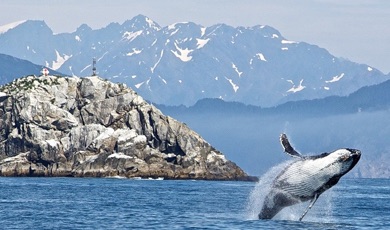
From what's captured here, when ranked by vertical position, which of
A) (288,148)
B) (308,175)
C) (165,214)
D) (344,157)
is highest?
(288,148)

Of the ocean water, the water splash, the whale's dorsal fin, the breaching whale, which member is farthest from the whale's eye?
the ocean water

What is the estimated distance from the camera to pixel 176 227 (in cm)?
7175

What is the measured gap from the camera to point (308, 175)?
61.0m

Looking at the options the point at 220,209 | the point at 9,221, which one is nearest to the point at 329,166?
the point at 9,221

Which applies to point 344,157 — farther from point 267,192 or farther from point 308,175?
point 267,192

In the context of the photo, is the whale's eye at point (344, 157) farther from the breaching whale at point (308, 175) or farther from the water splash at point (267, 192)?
the water splash at point (267, 192)

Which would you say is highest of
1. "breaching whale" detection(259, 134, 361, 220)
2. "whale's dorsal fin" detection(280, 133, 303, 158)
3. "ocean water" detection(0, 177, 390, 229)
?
"whale's dorsal fin" detection(280, 133, 303, 158)

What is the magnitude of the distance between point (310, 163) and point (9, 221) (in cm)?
2692

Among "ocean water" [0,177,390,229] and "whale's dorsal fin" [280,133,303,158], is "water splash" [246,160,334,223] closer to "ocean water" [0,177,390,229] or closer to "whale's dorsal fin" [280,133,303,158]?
"ocean water" [0,177,390,229]

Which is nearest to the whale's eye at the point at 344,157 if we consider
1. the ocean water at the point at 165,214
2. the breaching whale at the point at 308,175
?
the breaching whale at the point at 308,175

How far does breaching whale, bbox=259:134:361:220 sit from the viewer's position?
196 ft

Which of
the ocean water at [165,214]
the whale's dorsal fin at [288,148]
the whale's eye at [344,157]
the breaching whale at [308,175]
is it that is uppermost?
the whale's dorsal fin at [288,148]

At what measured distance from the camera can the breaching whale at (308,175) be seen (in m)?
59.7

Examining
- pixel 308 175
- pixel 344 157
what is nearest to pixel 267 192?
pixel 308 175
